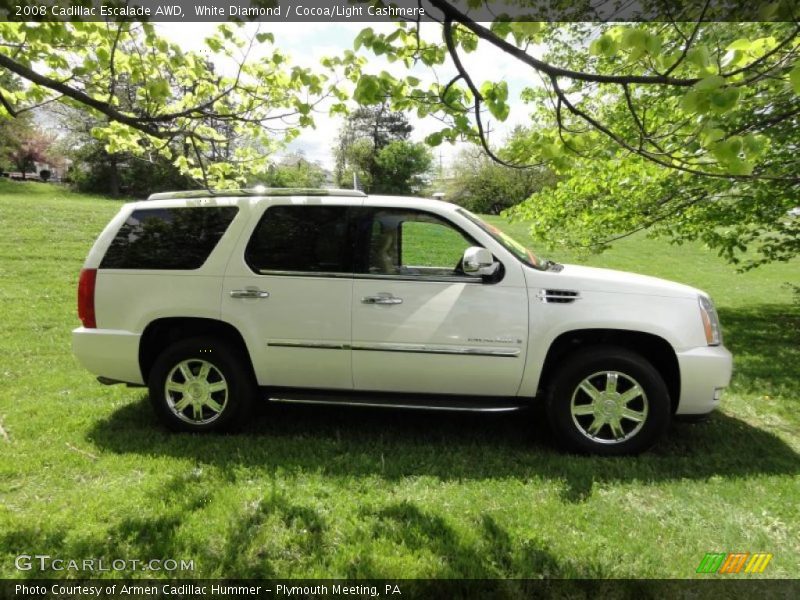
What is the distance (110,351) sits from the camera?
4.18m

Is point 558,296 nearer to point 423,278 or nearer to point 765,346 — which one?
point 423,278

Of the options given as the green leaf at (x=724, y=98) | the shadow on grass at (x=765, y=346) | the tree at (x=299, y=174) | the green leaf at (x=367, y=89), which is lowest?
the shadow on grass at (x=765, y=346)

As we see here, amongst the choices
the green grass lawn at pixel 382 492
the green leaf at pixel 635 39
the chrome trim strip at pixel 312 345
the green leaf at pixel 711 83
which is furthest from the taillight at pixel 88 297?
the green leaf at pixel 711 83

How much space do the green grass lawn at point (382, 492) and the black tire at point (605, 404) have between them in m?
0.17

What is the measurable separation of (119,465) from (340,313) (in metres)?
1.84

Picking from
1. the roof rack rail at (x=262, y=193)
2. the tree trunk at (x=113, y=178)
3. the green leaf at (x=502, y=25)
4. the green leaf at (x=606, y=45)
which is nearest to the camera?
the green leaf at (x=606, y=45)

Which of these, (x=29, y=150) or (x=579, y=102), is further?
(x=29, y=150)

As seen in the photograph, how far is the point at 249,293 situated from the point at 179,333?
76cm

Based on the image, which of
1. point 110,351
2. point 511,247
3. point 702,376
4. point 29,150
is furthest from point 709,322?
point 29,150

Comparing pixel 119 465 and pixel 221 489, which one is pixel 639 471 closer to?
pixel 221 489

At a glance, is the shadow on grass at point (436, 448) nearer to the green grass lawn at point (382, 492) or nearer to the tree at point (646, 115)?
the green grass lawn at point (382, 492)

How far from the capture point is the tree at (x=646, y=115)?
2.45m

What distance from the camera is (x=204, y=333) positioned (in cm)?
426

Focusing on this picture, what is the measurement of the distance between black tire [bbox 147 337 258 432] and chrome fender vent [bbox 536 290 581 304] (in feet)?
7.65
